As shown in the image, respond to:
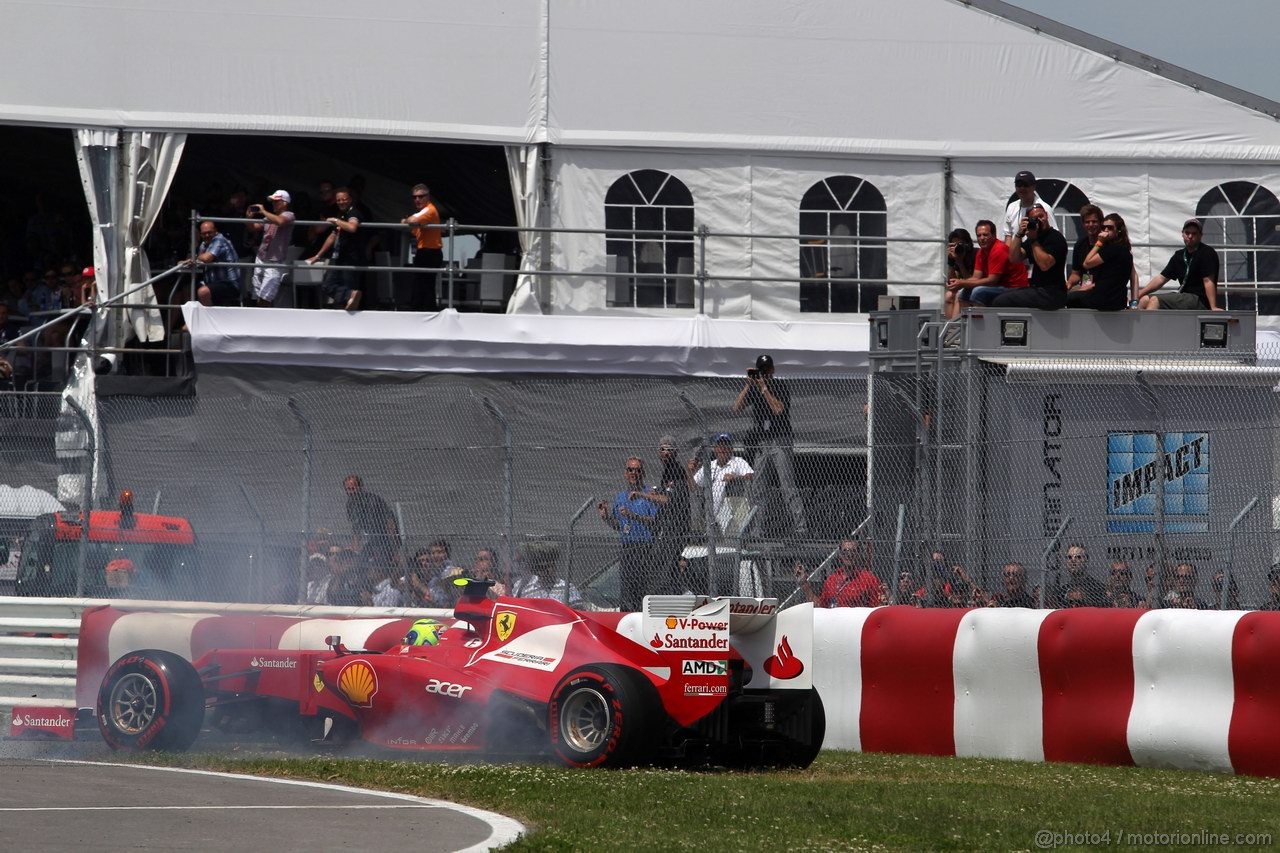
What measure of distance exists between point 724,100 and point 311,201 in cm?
569

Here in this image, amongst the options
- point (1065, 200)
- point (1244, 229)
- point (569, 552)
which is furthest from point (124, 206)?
point (1244, 229)

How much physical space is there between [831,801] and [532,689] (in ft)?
7.34

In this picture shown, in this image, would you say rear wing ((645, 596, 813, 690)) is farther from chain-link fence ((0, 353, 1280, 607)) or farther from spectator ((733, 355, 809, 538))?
spectator ((733, 355, 809, 538))

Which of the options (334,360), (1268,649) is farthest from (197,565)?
(1268,649)

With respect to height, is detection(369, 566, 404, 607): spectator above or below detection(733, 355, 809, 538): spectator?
below

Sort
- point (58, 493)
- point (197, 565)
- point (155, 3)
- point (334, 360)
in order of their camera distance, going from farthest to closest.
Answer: point (155, 3) → point (334, 360) → point (58, 493) → point (197, 565)

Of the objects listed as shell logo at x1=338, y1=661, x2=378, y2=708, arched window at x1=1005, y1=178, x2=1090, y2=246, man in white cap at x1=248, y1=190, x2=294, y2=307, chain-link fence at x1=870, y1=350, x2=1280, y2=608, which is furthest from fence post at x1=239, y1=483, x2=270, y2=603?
arched window at x1=1005, y1=178, x2=1090, y2=246

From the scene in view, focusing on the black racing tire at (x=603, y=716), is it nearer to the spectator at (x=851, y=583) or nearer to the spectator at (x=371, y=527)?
the spectator at (x=851, y=583)

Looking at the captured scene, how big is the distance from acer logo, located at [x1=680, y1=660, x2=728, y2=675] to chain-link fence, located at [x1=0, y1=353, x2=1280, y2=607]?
244 centimetres

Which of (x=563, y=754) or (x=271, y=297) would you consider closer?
(x=563, y=754)

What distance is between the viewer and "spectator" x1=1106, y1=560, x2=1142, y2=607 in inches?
431

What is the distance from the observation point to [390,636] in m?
11.1

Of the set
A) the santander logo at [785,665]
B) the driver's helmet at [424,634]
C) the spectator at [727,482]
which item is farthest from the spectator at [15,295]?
the santander logo at [785,665]

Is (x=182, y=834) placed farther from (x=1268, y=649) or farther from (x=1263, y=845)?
(x=1268, y=649)
